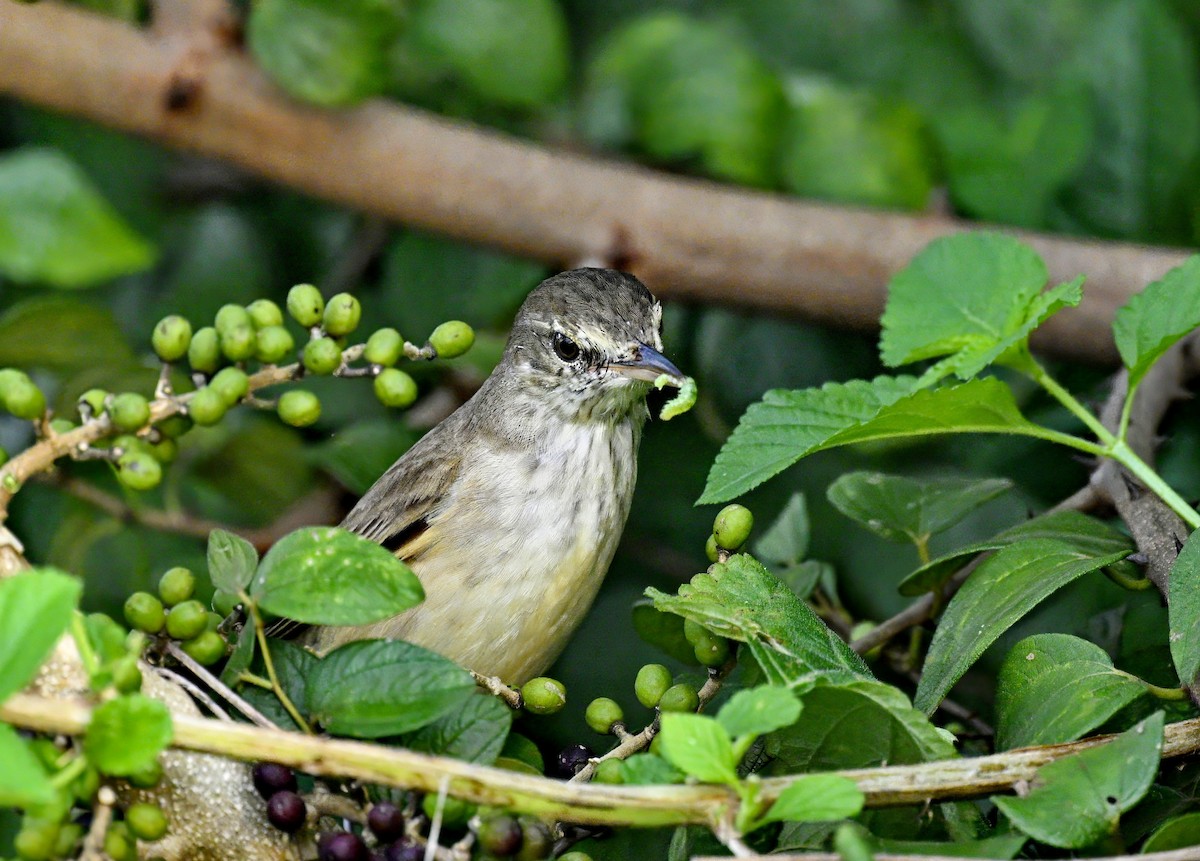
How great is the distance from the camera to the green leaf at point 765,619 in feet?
7.11

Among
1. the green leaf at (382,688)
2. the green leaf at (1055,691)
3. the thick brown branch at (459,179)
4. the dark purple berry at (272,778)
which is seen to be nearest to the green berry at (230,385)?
the green leaf at (382,688)

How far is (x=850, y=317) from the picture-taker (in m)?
4.45

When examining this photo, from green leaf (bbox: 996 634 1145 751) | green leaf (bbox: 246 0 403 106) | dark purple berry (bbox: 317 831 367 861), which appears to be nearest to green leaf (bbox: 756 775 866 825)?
green leaf (bbox: 996 634 1145 751)

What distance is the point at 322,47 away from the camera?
4.32 m

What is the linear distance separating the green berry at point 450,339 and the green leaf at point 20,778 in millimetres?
1487

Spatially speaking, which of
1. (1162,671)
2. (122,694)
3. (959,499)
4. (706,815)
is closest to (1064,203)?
(959,499)

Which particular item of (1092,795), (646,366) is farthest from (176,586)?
(646,366)

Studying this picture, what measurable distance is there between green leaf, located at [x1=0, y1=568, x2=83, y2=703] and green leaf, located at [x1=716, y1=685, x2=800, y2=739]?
0.86 metres

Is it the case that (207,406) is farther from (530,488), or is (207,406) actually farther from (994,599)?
(994,599)

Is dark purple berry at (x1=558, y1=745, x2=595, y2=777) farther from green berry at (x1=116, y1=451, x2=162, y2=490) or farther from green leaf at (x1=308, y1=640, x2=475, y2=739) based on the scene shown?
green berry at (x1=116, y1=451, x2=162, y2=490)

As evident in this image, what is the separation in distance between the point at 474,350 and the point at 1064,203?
2032mm

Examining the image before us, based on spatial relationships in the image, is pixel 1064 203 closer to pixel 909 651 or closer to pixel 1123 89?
pixel 1123 89

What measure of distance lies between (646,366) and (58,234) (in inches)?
78.2

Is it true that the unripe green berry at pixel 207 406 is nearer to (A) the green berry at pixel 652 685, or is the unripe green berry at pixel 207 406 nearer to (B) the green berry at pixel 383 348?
(B) the green berry at pixel 383 348
